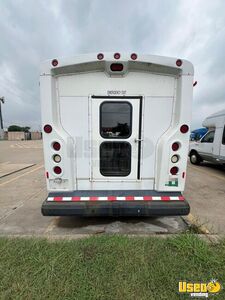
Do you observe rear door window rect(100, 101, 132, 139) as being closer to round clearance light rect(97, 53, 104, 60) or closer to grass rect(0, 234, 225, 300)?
round clearance light rect(97, 53, 104, 60)

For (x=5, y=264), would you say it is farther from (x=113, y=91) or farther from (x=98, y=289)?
(x=113, y=91)

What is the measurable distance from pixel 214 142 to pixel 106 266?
23.8 ft

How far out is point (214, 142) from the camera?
7.52 metres

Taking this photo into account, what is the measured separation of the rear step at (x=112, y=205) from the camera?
2779 millimetres

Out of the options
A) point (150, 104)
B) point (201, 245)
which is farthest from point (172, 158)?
point (201, 245)

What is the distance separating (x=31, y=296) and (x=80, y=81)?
282 cm

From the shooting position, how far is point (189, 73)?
2711 millimetres

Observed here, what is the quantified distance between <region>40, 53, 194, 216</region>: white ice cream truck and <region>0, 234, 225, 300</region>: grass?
494 millimetres

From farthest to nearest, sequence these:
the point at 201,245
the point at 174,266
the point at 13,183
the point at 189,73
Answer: the point at 13,183, the point at 189,73, the point at 201,245, the point at 174,266

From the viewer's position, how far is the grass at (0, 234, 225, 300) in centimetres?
182

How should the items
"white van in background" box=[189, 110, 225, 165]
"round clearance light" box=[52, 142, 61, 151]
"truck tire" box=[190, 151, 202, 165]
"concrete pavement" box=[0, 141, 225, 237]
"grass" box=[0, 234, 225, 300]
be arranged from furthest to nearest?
"truck tire" box=[190, 151, 202, 165] → "white van in background" box=[189, 110, 225, 165] → "concrete pavement" box=[0, 141, 225, 237] → "round clearance light" box=[52, 142, 61, 151] → "grass" box=[0, 234, 225, 300]

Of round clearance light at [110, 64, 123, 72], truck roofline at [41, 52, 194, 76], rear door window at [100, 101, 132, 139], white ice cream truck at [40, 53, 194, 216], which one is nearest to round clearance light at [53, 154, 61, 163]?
white ice cream truck at [40, 53, 194, 216]

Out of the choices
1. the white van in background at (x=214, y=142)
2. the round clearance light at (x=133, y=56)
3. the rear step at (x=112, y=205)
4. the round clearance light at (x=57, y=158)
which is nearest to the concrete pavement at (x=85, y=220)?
the rear step at (x=112, y=205)

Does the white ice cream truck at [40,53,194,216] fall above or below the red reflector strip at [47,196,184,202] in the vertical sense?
above
